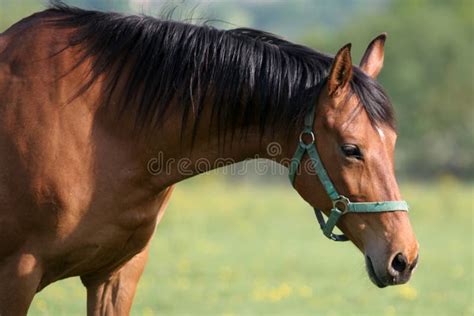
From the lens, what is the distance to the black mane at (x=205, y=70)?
15.4ft

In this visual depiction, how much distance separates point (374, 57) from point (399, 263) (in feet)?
4.55

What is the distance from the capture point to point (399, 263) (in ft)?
14.3

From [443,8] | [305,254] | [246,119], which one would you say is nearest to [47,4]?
[246,119]

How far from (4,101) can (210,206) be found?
19.3 metres

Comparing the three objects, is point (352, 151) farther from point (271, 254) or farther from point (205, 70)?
point (271, 254)

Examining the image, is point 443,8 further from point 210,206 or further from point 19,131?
point 19,131

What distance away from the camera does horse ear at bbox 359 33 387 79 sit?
511cm

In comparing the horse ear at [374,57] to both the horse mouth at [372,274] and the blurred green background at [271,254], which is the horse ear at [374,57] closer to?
the blurred green background at [271,254]

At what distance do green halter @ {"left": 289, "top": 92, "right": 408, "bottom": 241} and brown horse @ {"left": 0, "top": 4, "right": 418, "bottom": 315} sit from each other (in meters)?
0.04

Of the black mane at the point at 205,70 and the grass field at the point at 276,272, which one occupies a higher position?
the black mane at the point at 205,70

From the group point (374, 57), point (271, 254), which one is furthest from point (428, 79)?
point (374, 57)

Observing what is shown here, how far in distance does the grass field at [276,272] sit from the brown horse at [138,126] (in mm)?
802

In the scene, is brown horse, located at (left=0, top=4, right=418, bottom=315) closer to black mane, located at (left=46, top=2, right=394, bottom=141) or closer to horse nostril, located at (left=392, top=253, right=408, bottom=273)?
black mane, located at (left=46, top=2, right=394, bottom=141)

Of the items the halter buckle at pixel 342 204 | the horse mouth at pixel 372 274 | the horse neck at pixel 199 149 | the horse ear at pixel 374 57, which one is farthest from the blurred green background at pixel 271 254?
the horse mouth at pixel 372 274
